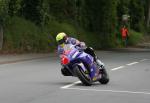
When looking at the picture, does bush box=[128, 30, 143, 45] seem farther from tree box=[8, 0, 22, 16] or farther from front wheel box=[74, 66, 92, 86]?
front wheel box=[74, 66, 92, 86]

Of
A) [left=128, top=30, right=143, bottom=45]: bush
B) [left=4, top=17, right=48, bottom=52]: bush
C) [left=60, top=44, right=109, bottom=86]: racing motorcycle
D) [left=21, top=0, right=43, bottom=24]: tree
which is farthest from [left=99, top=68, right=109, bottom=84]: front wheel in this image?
[left=128, top=30, right=143, bottom=45]: bush

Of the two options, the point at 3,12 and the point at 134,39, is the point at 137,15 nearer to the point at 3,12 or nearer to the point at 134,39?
the point at 134,39

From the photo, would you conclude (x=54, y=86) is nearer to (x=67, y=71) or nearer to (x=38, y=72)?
(x=67, y=71)

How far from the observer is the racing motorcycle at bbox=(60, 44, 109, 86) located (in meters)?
15.5

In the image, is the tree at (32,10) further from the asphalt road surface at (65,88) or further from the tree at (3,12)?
the asphalt road surface at (65,88)

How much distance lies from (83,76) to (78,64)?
0.35m

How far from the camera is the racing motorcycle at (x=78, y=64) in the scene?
15.5 meters

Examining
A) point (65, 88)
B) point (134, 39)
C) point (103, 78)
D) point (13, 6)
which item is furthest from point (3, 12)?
point (134, 39)

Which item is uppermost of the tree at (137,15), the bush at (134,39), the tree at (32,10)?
the tree at (32,10)

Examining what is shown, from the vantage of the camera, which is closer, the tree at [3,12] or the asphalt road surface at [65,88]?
the asphalt road surface at [65,88]

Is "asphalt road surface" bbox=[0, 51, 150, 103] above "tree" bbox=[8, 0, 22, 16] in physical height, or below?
below

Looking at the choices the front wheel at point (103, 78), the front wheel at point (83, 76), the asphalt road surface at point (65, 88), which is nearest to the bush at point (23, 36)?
the asphalt road surface at point (65, 88)

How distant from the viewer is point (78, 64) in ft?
51.0

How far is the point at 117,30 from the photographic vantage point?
48625 mm
